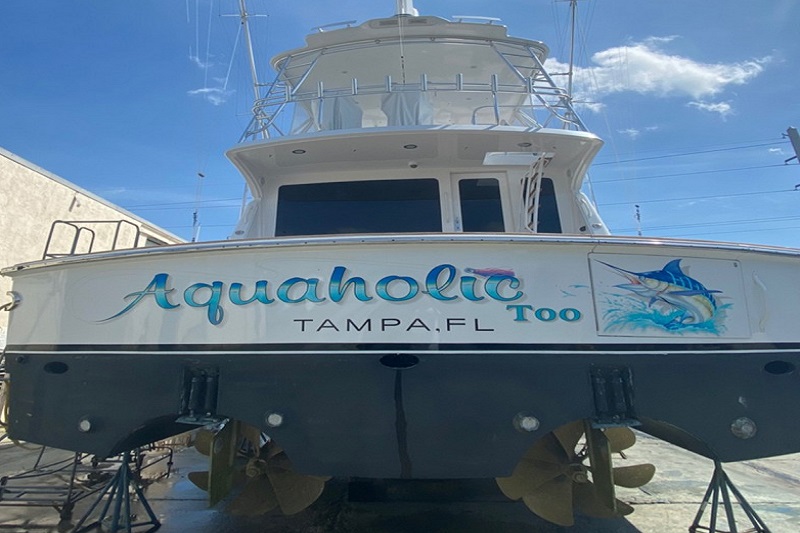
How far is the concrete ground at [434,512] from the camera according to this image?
359 cm

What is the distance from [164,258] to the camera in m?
2.74

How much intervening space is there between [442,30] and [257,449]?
5190 mm

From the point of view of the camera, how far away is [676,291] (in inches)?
99.6

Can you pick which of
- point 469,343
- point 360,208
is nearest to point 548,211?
point 360,208

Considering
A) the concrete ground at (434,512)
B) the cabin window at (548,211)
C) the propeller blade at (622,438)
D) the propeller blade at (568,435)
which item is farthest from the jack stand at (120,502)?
the cabin window at (548,211)

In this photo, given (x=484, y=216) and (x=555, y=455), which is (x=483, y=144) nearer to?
(x=484, y=216)

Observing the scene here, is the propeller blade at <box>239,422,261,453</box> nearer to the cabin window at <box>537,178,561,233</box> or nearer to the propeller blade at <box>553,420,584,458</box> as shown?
the propeller blade at <box>553,420,584,458</box>

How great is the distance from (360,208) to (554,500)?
9.95 ft

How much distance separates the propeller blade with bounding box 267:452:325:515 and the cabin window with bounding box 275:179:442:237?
2.14m

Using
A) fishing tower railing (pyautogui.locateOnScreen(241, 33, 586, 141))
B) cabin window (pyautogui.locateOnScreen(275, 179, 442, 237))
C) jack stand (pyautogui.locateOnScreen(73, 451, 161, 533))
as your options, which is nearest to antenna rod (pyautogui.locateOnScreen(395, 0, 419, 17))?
fishing tower railing (pyautogui.locateOnScreen(241, 33, 586, 141))

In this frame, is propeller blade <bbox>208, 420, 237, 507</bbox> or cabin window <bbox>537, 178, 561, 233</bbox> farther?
cabin window <bbox>537, 178, 561, 233</bbox>

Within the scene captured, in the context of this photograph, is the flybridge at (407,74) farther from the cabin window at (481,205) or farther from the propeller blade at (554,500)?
the propeller blade at (554,500)

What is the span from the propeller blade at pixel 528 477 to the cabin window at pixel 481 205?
83.8 inches

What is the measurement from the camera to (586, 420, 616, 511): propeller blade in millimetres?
2801
